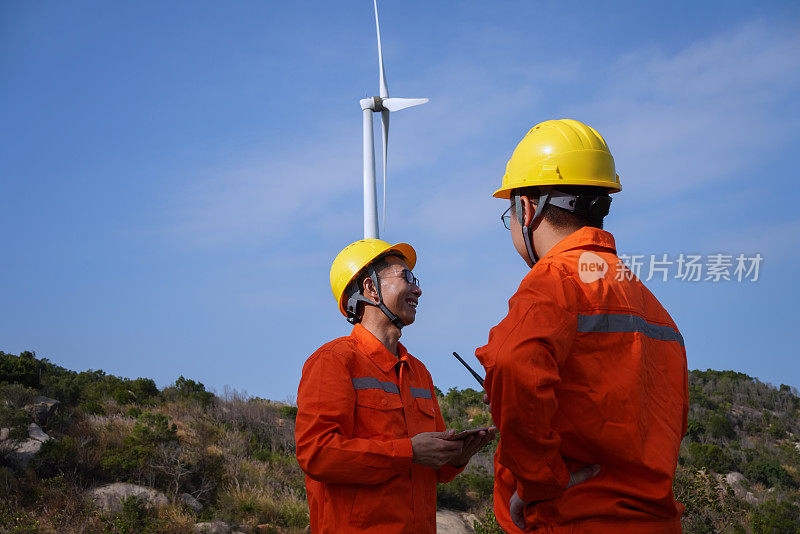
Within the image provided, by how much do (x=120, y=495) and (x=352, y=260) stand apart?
8.17m

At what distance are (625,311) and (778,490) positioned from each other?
1732cm

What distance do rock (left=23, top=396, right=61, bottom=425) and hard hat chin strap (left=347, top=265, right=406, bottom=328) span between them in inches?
409

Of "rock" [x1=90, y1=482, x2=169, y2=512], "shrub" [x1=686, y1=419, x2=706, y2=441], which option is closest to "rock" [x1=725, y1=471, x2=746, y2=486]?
"shrub" [x1=686, y1=419, x2=706, y2=441]

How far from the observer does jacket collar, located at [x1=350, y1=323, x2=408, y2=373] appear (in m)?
4.54

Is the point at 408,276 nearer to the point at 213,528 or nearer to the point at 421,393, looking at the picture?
the point at 421,393

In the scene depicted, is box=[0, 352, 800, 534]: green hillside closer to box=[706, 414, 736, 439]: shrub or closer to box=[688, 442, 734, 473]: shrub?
box=[688, 442, 734, 473]: shrub

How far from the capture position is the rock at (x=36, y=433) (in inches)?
469

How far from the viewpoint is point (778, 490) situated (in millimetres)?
16688

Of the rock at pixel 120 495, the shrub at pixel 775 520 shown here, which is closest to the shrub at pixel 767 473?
the shrub at pixel 775 520

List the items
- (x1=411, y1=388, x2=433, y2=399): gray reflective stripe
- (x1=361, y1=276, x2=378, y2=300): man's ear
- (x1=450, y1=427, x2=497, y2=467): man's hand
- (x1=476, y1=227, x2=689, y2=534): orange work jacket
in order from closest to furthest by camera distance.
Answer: (x1=476, y1=227, x2=689, y2=534): orange work jacket < (x1=450, y1=427, x2=497, y2=467): man's hand < (x1=411, y1=388, x2=433, y2=399): gray reflective stripe < (x1=361, y1=276, x2=378, y2=300): man's ear

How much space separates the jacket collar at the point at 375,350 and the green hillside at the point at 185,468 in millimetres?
6843

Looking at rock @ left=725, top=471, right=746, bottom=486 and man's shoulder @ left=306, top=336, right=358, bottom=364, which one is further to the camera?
rock @ left=725, top=471, right=746, bottom=486

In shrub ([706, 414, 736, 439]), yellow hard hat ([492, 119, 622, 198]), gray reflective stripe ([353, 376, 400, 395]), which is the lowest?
gray reflective stripe ([353, 376, 400, 395])

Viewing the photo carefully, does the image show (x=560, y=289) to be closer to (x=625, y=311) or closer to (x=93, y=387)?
(x=625, y=311)
